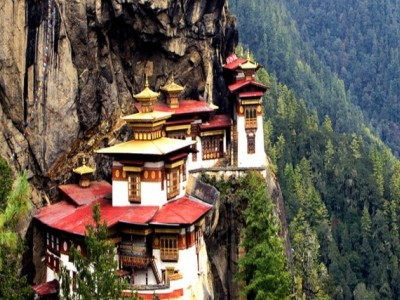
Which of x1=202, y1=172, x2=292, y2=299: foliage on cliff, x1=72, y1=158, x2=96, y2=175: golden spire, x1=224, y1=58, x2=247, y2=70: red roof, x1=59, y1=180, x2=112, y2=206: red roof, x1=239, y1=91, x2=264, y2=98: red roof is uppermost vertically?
x1=224, y1=58, x2=247, y2=70: red roof

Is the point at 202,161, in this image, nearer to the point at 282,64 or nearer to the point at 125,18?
the point at 125,18

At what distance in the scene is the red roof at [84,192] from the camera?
35.4 metres

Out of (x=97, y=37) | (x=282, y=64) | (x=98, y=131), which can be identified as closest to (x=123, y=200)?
(x=98, y=131)

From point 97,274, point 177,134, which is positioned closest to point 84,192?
point 177,134

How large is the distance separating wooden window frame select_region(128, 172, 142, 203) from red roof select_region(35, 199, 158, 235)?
14.4 inches

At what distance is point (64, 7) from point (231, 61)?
15019mm

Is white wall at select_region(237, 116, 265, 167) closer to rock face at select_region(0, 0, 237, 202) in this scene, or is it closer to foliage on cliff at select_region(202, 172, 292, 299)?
rock face at select_region(0, 0, 237, 202)

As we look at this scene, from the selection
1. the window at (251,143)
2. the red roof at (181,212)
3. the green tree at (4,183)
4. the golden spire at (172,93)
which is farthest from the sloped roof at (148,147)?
the window at (251,143)

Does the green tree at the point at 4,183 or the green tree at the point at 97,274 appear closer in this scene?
the green tree at the point at 97,274

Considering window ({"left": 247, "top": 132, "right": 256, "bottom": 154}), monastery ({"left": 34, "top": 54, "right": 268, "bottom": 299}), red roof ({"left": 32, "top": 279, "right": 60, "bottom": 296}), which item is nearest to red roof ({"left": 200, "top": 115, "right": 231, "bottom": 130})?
window ({"left": 247, "top": 132, "right": 256, "bottom": 154})

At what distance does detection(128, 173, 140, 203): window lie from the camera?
34.3 meters

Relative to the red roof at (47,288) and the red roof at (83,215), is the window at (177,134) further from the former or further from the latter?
the red roof at (47,288)

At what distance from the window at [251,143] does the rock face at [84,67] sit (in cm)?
361

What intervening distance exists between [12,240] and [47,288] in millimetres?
10725
